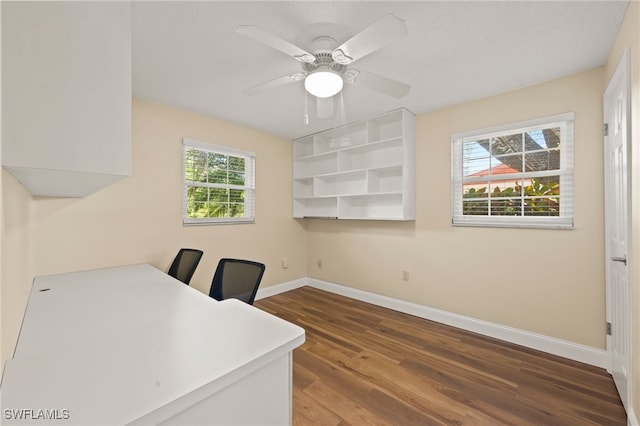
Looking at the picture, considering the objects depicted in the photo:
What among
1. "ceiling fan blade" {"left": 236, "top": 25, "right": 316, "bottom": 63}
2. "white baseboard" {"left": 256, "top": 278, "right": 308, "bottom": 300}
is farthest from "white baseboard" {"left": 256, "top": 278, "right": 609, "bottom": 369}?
"ceiling fan blade" {"left": 236, "top": 25, "right": 316, "bottom": 63}

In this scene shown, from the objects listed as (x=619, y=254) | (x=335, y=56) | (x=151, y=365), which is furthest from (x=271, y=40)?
(x=619, y=254)

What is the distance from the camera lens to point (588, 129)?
7.39 feet

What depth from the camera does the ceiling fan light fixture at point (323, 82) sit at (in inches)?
70.9

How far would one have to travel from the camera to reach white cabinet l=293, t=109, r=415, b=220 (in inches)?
128

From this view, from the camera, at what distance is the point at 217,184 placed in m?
3.47

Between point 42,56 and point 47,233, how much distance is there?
2278mm

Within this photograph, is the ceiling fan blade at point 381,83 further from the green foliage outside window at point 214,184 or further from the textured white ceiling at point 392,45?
the green foliage outside window at point 214,184

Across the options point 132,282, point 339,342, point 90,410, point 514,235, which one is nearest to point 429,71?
point 514,235

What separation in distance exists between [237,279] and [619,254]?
2.79 metres

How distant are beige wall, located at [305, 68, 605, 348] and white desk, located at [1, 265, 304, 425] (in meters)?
2.48

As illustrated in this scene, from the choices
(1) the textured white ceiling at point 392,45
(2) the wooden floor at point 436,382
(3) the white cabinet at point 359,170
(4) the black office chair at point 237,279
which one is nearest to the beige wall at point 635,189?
(1) the textured white ceiling at point 392,45

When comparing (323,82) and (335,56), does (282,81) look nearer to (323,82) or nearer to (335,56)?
(323,82)

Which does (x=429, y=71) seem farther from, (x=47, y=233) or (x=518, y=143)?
(x=47, y=233)

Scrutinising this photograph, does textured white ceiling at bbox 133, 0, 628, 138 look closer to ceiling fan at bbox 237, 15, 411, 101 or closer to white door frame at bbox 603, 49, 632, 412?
ceiling fan at bbox 237, 15, 411, 101
